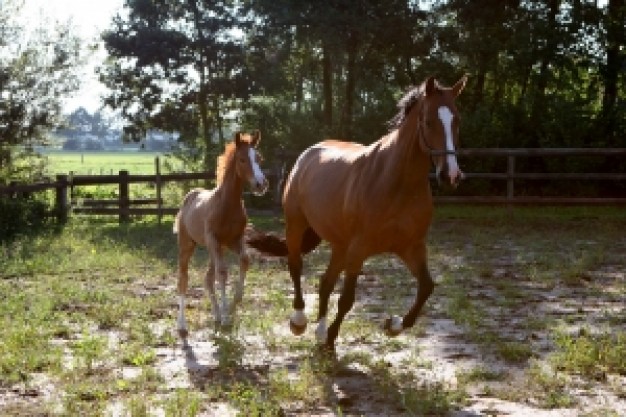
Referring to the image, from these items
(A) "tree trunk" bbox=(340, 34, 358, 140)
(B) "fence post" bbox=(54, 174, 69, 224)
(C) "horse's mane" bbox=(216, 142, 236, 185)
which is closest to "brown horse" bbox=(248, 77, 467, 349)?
(C) "horse's mane" bbox=(216, 142, 236, 185)

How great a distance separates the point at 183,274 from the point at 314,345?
1.75 m

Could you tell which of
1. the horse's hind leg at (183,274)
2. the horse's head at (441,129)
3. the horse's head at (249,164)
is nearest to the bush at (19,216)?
the horse's hind leg at (183,274)

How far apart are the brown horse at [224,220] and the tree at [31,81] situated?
1367cm

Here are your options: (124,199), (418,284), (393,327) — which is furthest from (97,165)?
(418,284)

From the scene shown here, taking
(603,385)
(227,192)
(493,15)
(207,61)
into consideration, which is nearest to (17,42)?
(207,61)

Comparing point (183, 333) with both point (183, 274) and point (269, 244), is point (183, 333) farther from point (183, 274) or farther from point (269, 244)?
point (269, 244)

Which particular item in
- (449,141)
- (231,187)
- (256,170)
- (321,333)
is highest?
(449,141)

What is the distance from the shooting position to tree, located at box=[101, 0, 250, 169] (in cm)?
2220

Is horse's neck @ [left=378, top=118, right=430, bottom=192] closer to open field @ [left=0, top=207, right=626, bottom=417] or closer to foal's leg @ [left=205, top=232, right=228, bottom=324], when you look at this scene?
open field @ [left=0, top=207, right=626, bottom=417]

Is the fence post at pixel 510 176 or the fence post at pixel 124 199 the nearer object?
the fence post at pixel 510 176

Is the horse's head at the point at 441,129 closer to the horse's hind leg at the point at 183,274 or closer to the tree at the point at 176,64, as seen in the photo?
the horse's hind leg at the point at 183,274

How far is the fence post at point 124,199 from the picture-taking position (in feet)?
53.2

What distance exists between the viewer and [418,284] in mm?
5039

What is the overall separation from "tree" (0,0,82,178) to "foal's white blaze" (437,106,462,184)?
16678 mm
